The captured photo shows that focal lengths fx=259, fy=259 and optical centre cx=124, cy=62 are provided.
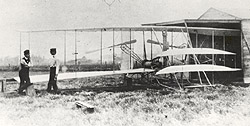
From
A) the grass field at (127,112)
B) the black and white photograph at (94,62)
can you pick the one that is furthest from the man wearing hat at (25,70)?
the grass field at (127,112)

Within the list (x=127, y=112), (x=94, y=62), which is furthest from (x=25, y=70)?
(x=127, y=112)

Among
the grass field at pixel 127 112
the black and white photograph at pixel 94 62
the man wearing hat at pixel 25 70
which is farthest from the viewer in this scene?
the man wearing hat at pixel 25 70

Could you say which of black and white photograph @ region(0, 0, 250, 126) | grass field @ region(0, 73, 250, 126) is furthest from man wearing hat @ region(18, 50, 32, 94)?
grass field @ region(0, 73, 250, 126)

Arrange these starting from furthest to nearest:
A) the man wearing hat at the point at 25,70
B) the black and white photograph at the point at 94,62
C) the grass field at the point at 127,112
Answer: the man wearing hat at the point at 25,70 < the black and white photograph at the point at 94,62 < the grass field at the point at 127,112

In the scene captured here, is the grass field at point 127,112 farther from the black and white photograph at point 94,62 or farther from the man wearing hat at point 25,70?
the man wearing hat at point 25,70

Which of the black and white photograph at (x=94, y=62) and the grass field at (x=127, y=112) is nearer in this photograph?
the grass field at (x=127, y=112)

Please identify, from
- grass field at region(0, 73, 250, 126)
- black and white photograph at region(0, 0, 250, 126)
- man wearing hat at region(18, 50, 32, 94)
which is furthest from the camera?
man wearing hat at region(18, 50, 32, 94)

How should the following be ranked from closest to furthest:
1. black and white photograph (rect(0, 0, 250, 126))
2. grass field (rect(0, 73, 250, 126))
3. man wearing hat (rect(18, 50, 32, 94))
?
grass field (rect(0, 73, 250, 126)), black and white photograph (rect(0, 0, 250, 126)), man wearing hat (rect(18, 50, 32, 94))

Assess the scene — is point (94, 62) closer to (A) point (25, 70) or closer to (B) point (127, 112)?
(A) point (25, 70)

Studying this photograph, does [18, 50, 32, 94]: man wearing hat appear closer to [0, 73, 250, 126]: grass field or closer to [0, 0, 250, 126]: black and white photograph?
[0, 0, 250, 126]: black and white photograph

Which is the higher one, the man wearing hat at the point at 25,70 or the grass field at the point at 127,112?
the man wearing hat at the point at 25,70

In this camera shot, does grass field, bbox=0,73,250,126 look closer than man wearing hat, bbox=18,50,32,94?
Yes

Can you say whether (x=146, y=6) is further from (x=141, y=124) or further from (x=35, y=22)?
(x=141, y=124)

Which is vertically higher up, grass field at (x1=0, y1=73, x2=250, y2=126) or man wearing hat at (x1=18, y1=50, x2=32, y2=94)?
man wearing hat at (x1=18, y1=50, x2=32, y2=94)
